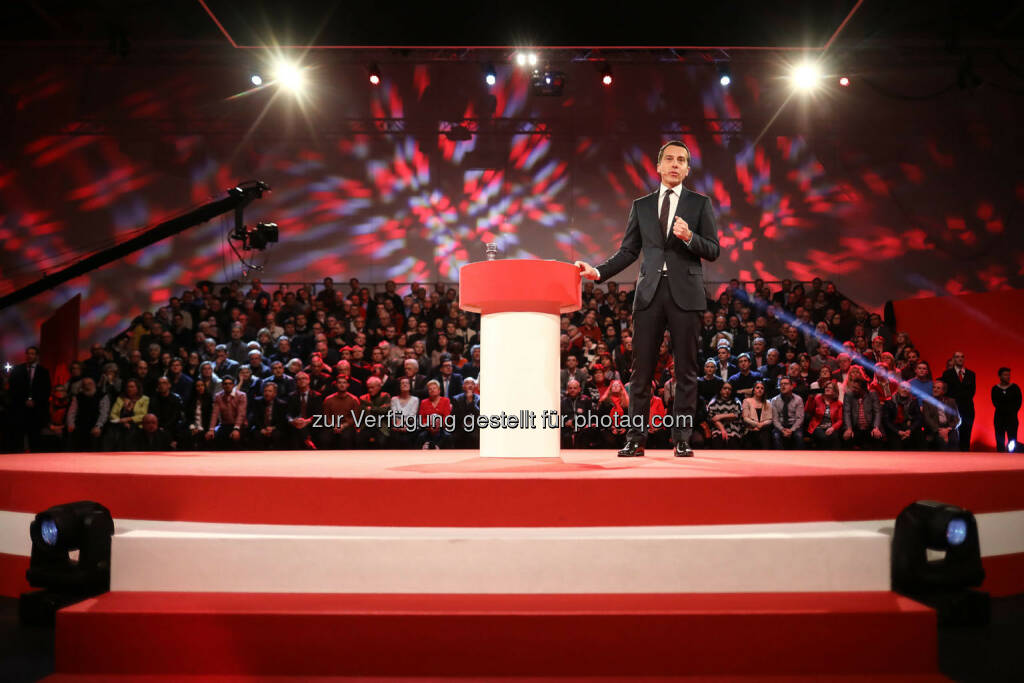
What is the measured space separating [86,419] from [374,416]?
2.75 metres

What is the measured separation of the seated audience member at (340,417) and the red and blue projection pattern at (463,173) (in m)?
4.29

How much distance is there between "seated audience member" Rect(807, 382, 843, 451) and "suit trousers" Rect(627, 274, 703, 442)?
145 inches

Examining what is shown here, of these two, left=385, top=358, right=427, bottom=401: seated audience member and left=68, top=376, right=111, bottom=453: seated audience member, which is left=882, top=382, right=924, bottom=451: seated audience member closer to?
left=385, top=358, right=427, bottom=401: seated audience member

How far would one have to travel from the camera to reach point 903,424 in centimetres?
620

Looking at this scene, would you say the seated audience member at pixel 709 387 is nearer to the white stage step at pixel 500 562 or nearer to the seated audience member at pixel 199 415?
the seated audience member at pixel 199 415

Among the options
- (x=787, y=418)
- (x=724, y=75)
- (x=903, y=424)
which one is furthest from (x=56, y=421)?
(x=724, y=75)

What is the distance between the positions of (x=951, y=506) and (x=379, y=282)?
9013 mm

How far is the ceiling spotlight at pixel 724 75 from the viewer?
10133 mm

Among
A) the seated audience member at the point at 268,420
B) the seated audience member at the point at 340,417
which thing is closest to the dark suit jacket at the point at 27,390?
the seated audience member at the point at 268,420

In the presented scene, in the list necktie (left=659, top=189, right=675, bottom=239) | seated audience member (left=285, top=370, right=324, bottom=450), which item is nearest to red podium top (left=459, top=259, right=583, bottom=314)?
necktie (left=659, top=189, right=675, bottom=239)

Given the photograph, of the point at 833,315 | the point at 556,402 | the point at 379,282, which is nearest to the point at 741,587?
the point at 556,402

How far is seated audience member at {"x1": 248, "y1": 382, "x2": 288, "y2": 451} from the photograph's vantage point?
20.3 ft

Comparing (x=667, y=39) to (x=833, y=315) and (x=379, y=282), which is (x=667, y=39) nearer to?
(x=833, y=315)

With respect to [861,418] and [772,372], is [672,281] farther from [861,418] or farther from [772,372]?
[772,372]
